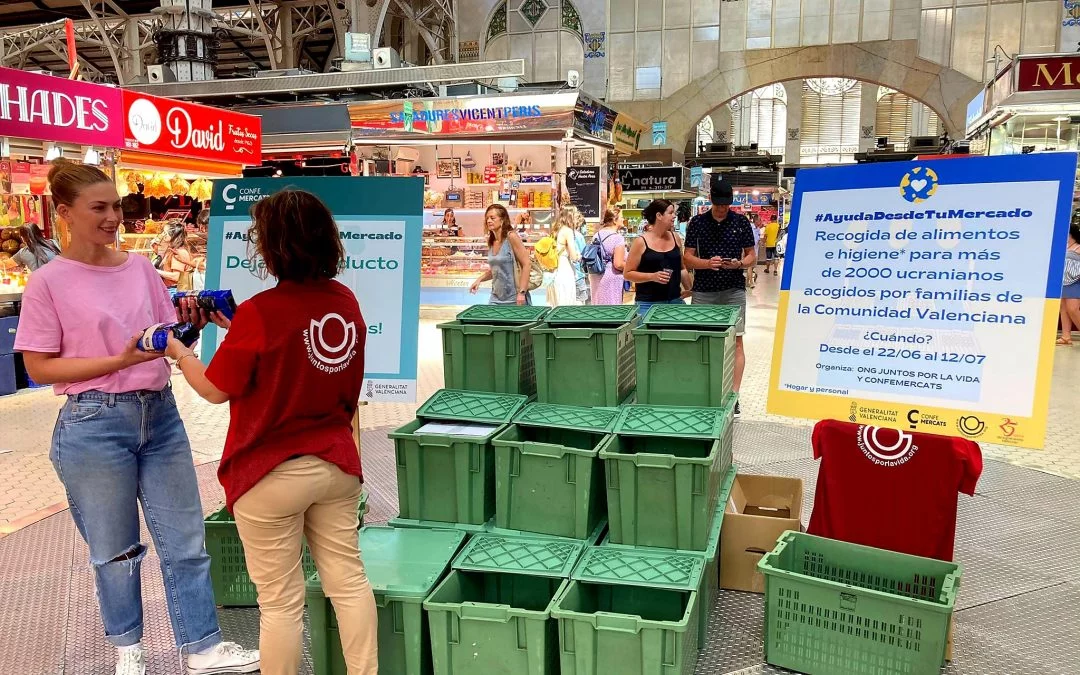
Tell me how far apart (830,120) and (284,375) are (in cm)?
3457

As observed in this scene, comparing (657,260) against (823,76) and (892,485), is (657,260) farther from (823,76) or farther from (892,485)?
(823,76)

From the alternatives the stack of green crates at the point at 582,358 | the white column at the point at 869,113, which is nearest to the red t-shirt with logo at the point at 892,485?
the stack of green crates at the point at 582,358

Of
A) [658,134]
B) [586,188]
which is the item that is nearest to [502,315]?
[586,188]

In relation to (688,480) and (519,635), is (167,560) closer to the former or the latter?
(519,635)

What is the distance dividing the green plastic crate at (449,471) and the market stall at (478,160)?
8542mm

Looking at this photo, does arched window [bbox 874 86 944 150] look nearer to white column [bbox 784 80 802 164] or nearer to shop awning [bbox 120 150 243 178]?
white column [bbox 784 80 802 164]

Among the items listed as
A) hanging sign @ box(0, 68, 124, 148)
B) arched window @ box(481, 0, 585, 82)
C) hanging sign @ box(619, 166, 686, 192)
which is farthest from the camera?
arched window @ box(481, 0, 585, 82)

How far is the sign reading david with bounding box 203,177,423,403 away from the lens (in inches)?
127

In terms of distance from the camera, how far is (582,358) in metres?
3.31

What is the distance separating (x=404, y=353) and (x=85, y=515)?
4.02 ft

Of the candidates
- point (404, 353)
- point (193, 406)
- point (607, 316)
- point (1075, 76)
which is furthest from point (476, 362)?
point (1075, 76)

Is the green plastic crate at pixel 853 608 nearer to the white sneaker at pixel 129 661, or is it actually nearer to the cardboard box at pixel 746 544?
the cardboard box at pixel 746 544

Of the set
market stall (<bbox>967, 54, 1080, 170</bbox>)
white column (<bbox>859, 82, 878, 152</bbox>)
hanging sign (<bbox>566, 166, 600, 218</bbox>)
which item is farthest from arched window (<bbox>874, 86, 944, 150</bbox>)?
hanging sign (<bbox>566, 166, 600, 218</bbox>)

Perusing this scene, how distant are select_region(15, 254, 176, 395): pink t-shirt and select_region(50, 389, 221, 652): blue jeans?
2.1 inches
